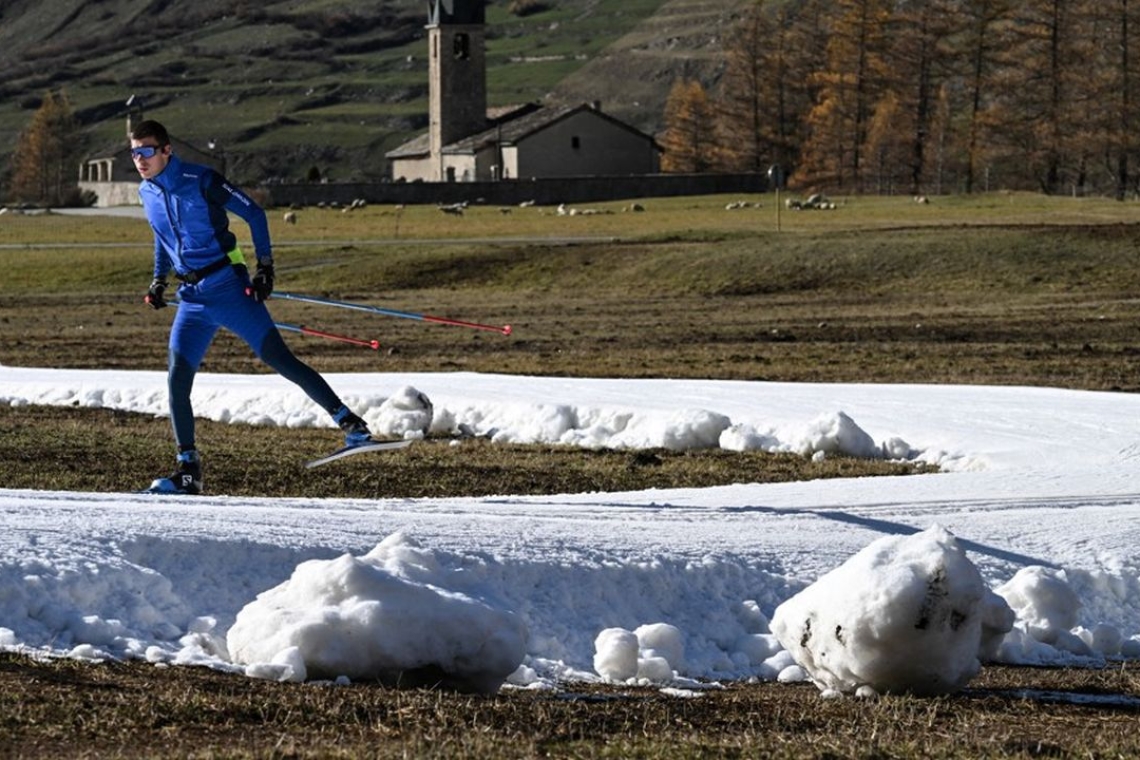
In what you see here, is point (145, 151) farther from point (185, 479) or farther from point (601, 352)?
point (601, 352)

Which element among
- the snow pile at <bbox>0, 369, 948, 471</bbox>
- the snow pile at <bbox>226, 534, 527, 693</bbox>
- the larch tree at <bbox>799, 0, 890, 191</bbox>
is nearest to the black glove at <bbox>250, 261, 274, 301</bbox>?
the snow pile at <bbox>226, 534, 527, 693</bbox>

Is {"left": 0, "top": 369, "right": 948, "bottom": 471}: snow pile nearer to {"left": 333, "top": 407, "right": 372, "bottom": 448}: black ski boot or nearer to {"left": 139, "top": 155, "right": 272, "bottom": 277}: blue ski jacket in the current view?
{"left": 333, "top": 407, "right": 372, "bottom": 448}: black ski boot

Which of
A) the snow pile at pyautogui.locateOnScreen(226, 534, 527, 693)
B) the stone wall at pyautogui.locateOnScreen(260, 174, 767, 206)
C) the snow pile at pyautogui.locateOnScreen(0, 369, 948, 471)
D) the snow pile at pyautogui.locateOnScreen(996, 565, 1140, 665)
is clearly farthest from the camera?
the stone wall at pyautogui.locateOnScreen(260, 174, 767, 206)

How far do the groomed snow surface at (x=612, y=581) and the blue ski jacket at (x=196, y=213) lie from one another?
4.78 feet

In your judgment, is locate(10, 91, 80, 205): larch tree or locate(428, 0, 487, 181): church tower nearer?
locate(428, 0, 487, 181): church tower

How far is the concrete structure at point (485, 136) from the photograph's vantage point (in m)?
132

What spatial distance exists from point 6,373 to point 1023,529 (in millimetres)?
15688

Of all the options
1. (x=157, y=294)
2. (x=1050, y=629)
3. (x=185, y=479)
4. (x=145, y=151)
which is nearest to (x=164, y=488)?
(x=185, y=479)

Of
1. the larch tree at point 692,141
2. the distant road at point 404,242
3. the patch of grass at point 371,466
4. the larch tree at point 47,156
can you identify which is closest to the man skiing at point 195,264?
the patch of grass at point 371,466

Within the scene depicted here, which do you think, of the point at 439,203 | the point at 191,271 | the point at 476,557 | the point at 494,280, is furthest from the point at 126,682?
the point at 439,203

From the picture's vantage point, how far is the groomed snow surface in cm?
915

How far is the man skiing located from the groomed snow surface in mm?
980

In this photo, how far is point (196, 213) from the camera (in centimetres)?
1281

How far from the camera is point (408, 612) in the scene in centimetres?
907
